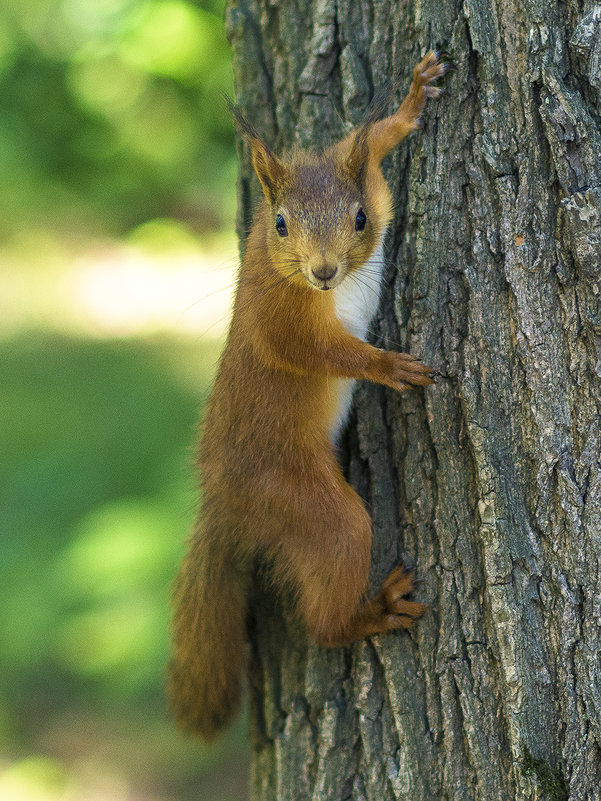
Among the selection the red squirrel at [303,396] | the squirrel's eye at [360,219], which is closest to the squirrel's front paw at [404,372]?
the red squirrel at [303,396]

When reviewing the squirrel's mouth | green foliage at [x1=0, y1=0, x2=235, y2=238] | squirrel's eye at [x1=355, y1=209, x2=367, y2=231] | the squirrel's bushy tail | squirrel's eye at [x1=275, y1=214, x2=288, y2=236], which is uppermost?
green foliage at [x1=0, y1=0, x2=235, y2=238]

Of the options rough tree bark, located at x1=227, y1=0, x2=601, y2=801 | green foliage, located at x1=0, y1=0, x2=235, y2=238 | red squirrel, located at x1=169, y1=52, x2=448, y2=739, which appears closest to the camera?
rough tree bark, located at x1=227, y1=0, x2=601, y2=801

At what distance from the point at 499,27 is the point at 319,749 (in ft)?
5.55

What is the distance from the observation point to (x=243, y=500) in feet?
7.38

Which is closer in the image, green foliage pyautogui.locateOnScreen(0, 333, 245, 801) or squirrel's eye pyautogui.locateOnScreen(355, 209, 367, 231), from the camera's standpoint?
squirrel's eye pyautogui.locateOnScreen(355, 209, 367, 231)

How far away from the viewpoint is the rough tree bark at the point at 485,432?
1.85 m

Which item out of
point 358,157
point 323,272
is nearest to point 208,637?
point 323,272

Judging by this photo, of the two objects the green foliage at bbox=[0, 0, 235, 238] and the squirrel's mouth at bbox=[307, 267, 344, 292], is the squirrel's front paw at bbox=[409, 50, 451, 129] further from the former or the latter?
the green foliage at bbox=[0, 0, 235, 238]

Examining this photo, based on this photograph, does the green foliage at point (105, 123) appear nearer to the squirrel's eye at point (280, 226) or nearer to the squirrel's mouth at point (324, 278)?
the squirrel's eye at point (280, 226)

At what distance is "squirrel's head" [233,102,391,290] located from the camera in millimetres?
2117

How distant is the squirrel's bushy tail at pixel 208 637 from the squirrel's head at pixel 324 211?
753 mm

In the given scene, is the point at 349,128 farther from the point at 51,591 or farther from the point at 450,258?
the point at 51,591

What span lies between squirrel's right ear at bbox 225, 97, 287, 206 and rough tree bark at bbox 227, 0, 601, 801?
0.27m

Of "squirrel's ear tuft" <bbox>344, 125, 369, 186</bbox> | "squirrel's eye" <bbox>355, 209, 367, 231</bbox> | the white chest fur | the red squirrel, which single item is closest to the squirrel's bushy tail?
the red squirrel
